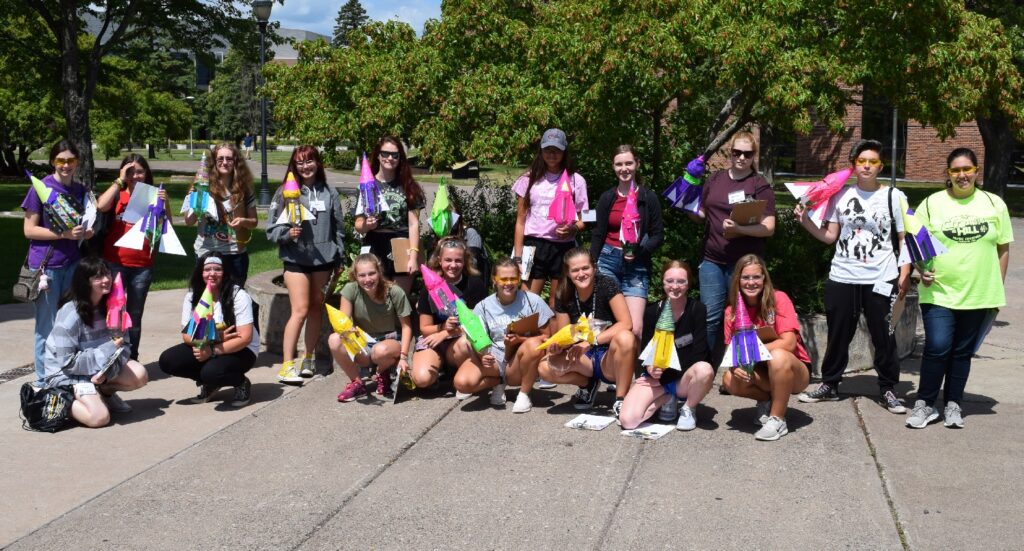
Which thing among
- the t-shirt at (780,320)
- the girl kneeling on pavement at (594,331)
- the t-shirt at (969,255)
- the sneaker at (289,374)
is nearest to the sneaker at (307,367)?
the sneaker at (289,374)

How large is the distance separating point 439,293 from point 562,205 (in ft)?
3.50

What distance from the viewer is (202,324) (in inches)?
257

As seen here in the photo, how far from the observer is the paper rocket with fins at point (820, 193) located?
6516mm

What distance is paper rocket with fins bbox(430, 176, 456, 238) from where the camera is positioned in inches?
293

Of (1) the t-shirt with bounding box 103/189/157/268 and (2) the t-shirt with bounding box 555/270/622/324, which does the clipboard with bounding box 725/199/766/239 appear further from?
(1) the t-shirt with bounding box 103/189/157/268

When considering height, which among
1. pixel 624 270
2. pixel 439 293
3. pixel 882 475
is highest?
pixel 624 270

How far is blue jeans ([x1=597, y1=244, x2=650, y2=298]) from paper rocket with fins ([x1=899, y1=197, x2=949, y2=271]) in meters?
1.69

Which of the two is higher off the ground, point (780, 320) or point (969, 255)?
point (969, 255)

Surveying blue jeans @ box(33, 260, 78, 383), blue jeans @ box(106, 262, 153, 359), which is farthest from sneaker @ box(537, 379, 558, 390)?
blue jeans @ box(33, 260, 78, 383)

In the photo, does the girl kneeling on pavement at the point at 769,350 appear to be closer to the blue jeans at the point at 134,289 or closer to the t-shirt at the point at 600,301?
the t-shirt at the point at 600,301

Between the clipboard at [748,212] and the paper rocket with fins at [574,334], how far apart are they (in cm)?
119

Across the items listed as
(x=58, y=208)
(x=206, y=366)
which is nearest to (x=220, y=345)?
(x=206, y=366)

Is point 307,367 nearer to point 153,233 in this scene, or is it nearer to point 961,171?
point 153,233

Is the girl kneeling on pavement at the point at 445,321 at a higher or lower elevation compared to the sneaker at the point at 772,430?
higher
